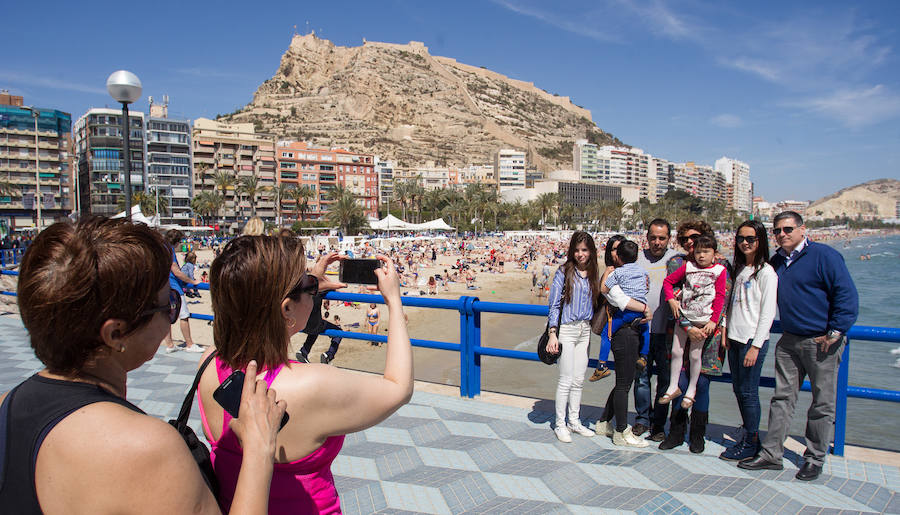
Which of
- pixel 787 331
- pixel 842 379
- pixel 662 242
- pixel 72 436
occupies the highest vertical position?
pixel 662 242

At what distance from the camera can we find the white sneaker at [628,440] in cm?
382

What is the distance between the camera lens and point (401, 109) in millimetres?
145875

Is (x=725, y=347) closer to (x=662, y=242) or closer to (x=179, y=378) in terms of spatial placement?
(x=662, y=242)

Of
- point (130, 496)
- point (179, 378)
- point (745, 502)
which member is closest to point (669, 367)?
point (745, 502)

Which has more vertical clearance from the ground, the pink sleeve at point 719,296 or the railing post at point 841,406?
the pink sleeve at point 719,296

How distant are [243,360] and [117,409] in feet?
1.41

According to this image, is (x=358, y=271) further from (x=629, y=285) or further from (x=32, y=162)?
(x=32, y=162)

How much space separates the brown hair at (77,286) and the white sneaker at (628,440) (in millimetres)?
3525

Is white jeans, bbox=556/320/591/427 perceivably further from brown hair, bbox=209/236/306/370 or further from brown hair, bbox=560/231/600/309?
brown hair, bbox=209/236/306/370

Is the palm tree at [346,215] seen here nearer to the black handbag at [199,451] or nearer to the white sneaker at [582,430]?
the white sneaker at [582,430]

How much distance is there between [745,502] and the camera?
10.0ft

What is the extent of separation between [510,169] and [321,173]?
53537mm

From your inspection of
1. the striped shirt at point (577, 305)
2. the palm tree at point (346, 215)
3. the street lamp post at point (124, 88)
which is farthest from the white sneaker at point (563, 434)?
the palm tree at point (346, 215)

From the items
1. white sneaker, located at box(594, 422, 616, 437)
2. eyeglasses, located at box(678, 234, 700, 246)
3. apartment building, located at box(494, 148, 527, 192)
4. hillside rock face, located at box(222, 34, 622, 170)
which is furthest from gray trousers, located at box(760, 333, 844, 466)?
hillside rock face, located at box(222, 34, 622, 170)
